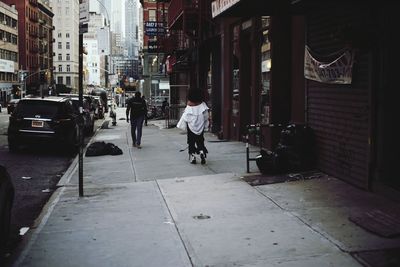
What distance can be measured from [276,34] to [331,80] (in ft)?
12.5

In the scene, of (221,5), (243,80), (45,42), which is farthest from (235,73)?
(45,42)

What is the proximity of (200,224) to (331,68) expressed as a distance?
12.6 feet

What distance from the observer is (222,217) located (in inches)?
283

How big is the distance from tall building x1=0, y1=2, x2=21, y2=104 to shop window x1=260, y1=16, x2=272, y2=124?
3177 inches

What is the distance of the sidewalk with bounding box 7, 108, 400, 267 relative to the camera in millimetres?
5570

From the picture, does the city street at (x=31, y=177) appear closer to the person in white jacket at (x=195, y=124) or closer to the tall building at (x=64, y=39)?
the person in white jacket at (x=195, y=124)

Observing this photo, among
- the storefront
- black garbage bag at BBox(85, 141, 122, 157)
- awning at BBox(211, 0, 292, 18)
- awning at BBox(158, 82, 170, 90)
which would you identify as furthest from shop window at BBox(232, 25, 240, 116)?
awning at BBox(158, 82, 170, 90)

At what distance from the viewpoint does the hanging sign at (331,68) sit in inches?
340

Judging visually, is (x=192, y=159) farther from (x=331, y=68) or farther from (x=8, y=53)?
(x=8, y=53)

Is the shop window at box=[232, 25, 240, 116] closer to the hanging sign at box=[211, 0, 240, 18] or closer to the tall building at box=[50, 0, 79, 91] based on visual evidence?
the hanging sign at box=[211, 0, 240, 18]

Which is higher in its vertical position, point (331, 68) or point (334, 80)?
point (331, 68)

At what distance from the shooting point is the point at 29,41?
364ft

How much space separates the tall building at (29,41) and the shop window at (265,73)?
91042 mm

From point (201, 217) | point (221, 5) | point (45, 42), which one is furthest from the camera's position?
point (45, 42)
